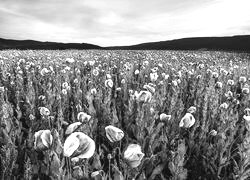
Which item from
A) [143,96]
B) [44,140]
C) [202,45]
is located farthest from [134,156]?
[202,45]

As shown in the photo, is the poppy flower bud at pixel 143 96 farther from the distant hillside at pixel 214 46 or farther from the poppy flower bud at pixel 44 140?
the distant hillside at pixel 214 46

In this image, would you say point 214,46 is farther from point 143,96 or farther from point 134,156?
point 134,156

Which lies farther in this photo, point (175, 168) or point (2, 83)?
point (2, 83)

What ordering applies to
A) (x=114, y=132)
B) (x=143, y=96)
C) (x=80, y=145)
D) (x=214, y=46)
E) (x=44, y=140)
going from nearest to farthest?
(x=80, y=145) → (x=44, y=140) → (x=114, y=132) → (x=143, y=96) → (x=214, y=46)

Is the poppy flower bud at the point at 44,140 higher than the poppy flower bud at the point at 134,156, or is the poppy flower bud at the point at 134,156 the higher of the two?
the poppy flower bud at the point at 44,140

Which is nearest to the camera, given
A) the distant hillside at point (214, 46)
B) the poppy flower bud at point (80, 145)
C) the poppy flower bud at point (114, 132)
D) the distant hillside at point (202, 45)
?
the poppy flower bud at point (80, 145)

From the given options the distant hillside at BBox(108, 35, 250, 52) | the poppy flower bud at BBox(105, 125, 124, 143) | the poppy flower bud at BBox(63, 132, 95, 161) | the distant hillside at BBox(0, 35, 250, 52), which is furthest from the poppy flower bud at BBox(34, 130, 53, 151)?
the distant hillside at BBox(108, 35, 250, 52)

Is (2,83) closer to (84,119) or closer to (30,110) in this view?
(30,110)

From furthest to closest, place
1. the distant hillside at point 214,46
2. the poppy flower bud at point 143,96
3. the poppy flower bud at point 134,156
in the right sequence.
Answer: the distant hillside at point 214,46 < the poppy flower bud at point 143,96 < the poppy flower bud at point 134,156

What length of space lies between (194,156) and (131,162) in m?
1.16

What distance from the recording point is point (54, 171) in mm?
1441

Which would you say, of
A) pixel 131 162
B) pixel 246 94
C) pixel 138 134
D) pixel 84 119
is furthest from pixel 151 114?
pixel 246 94

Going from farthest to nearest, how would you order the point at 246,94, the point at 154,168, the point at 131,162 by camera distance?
the point at 246,94 < the point at 154,168 < the point at 131,162

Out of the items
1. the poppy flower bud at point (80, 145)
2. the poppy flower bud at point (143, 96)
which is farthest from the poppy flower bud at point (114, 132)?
the poppy flower bud at point (143, 96)
